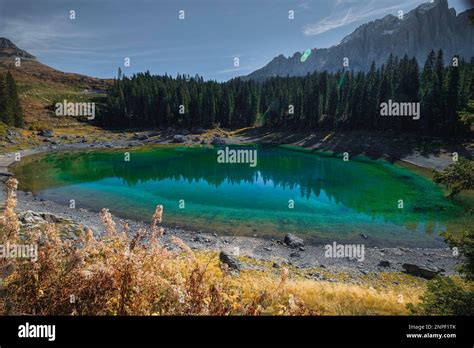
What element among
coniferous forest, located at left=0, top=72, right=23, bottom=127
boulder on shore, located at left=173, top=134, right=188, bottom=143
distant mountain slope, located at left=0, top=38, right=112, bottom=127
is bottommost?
boulder on shore, located at left=173, top=134, right=188, bottom=143

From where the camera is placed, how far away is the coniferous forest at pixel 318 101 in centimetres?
7188

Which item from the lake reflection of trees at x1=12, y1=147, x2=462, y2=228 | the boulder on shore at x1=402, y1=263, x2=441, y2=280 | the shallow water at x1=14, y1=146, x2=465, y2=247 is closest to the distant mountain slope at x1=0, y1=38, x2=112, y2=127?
the lake reflection of trees at x1=12, y1=147, x2=462, y2=228

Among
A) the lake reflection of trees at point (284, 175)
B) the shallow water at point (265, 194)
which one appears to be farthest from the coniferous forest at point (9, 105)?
the lake reflection of trees at point (284, 175)

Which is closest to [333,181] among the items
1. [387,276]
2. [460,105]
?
[387,276]

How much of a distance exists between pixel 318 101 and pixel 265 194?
6965 cm

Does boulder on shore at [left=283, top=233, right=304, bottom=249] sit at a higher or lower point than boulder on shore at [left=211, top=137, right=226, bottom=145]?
lower

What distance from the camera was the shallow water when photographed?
93.2 ft

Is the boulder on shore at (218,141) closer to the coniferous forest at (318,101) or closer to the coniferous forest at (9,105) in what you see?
the coniferous forest at (318,101)

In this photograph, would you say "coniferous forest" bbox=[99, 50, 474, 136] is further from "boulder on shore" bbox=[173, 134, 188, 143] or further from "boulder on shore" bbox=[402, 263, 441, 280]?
"boulder on shore" bbox=[402, 263, 441, 280]

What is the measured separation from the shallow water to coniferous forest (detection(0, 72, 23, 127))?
2209 centimetres

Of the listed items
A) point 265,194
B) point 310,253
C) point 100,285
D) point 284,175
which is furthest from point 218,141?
point 100,285

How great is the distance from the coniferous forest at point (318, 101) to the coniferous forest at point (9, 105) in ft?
114
